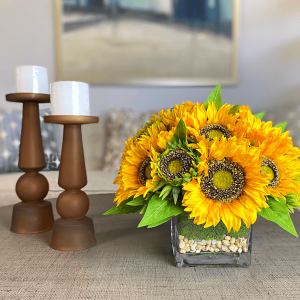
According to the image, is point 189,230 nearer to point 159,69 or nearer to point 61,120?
point 61,120

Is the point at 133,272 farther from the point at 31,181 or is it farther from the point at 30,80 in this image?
the point at 30,80

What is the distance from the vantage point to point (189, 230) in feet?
1.62

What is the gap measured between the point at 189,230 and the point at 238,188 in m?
0.11

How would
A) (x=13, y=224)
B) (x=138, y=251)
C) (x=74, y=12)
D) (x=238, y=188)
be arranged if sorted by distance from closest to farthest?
1. (x=238, y=188)
2. (x=138, y=251)
3. (x=13, y=224)
4. (x=74, y=12)

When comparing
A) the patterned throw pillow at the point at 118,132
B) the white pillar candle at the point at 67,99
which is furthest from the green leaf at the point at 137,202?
the patterned throw pillow at the point at 118,132

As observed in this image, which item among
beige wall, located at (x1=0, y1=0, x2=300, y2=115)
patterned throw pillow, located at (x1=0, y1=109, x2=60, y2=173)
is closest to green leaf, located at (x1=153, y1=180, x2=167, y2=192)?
patterned throw pillow, located at (x1=0, y1=109, x2=60, y2=173)

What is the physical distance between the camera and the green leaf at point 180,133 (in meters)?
0.47

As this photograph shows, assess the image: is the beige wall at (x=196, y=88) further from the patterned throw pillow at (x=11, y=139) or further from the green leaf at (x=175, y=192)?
the green leaf at (x=175, y=192)

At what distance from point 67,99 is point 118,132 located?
1557mm

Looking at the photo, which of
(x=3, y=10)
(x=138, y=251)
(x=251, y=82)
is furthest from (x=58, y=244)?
(x=3, y=10)

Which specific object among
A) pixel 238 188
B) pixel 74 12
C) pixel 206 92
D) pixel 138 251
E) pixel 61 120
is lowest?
pixel 138 251

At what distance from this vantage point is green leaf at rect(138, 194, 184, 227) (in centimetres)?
45

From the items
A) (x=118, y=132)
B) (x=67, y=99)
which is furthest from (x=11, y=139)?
(x=67, y=99)

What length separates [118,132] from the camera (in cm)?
215
